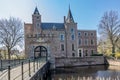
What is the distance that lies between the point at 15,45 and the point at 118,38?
20.9 m

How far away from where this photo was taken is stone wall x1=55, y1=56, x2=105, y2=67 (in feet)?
121

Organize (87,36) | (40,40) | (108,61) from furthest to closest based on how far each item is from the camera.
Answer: (87,36), (108,61), (40,40)

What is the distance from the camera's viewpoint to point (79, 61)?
128 ft

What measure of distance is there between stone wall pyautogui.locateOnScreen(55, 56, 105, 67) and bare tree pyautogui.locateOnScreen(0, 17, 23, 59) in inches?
323

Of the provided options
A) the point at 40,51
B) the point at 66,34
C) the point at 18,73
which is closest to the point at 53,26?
the point at 66,34

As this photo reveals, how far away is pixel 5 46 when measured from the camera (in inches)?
1438

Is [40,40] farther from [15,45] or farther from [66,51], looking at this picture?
[66,51]

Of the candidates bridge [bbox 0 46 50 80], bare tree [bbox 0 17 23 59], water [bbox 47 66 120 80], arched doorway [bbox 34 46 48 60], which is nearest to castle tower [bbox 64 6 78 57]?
arched doorway [bbox 34 46 48 60]

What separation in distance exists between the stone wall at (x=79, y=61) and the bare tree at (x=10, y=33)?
8.20 m

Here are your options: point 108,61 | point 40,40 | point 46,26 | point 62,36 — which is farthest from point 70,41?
point 40,40

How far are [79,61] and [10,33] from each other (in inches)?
562

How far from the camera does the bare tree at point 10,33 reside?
3497 cm

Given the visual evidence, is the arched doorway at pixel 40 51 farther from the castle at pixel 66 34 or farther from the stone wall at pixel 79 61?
the castle at pixel 66 34

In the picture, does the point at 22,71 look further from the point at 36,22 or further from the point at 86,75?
the point at 36,22
